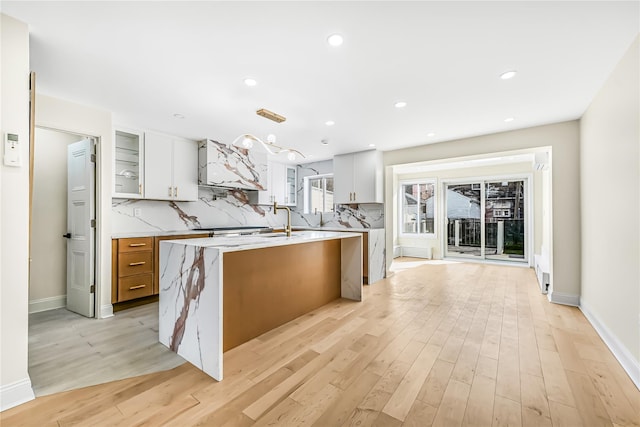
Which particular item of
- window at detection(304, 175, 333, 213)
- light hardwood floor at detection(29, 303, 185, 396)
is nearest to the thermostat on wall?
light hardwood floor at detection(29, 303, 185, 396)

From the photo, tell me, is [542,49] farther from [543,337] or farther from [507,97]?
[543,337]

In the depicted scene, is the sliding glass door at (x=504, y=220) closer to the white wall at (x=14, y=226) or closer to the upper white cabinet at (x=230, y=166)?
the upper white cabinet at (x=230, y=166)

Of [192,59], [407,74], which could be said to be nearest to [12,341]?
[192,59]

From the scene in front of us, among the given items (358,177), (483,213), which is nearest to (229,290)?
(358,177)

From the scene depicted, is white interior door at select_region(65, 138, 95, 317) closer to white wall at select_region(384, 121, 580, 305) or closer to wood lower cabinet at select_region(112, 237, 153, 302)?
wood lower cabinet at select_region(112, 237, 153, 302)

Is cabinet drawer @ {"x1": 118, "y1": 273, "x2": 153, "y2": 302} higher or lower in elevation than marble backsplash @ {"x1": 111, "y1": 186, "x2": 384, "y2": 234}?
lower

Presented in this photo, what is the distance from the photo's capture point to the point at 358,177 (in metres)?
5.23

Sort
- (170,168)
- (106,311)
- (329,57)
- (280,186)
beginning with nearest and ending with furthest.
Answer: (329,57), (106,311), (170,168), (280,186)

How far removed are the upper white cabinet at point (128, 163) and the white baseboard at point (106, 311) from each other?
141 cm

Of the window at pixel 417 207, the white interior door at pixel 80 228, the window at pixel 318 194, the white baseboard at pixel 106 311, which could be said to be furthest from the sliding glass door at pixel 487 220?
the white interior door at pixel 80 228

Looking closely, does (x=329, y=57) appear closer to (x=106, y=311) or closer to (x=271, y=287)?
(x=271, y=287)

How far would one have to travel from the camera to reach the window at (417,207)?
7.45 meters

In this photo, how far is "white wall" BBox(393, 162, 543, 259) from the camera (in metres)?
6.02

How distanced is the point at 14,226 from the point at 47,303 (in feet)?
7.99
